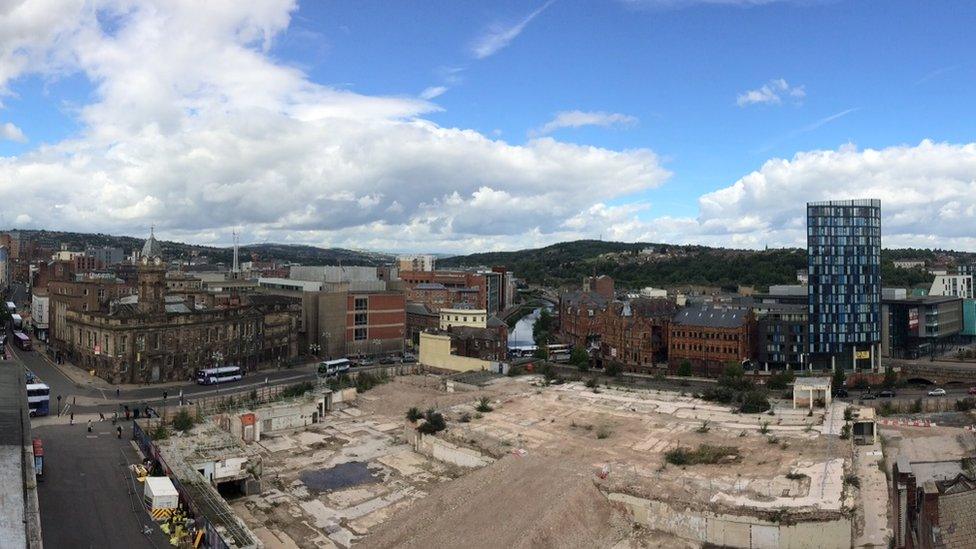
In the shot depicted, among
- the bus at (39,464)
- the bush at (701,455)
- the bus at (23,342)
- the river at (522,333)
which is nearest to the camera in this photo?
the bus at (39,464)

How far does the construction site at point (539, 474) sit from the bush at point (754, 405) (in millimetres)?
1186

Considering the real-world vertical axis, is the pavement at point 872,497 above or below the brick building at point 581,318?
below

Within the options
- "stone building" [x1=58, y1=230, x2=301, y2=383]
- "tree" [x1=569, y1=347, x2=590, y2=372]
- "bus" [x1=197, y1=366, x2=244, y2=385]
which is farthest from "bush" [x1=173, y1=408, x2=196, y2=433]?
"tree" [x1=569, y1=347, x2=590, y2=372]

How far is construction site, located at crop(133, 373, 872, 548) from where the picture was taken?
110 feet

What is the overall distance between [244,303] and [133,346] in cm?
1906

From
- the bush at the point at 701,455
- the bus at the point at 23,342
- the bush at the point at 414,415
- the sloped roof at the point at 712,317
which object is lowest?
the bush at the point at 701,455

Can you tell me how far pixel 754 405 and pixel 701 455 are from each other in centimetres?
1586

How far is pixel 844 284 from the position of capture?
78000mm

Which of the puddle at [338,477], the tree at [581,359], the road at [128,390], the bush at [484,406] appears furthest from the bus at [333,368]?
the puddle at [338,477]

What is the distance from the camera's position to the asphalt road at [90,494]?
30188 millimetres

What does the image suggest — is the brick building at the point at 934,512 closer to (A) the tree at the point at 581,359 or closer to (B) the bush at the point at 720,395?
(B) the bush at the point at 720,395

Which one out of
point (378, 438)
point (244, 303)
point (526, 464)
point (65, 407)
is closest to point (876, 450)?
point (526, 464)

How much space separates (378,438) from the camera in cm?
5238

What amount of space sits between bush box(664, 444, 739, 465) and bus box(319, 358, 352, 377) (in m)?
40.9
